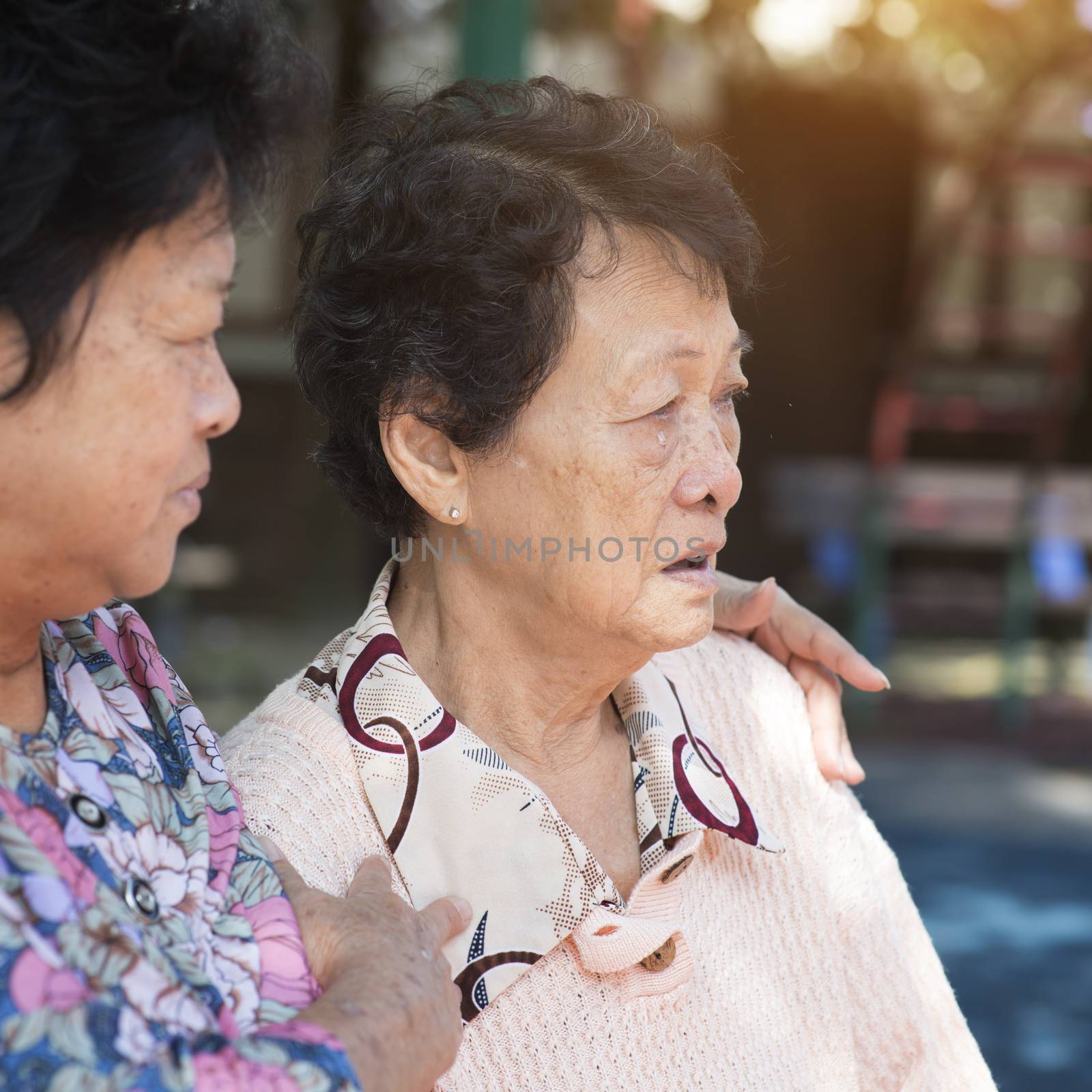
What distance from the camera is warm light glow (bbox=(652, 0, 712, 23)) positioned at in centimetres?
637

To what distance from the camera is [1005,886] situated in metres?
4.77

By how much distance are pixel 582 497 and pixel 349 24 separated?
245 inches

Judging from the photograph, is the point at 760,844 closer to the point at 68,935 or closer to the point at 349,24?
the point at 68,935

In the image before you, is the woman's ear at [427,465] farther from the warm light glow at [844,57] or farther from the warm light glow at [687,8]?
the warm light glow at [844,57]

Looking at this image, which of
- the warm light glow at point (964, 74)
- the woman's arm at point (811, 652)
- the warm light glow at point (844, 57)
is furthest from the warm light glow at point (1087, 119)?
the woman's arm at point (811, 652)

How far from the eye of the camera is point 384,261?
5.57ft

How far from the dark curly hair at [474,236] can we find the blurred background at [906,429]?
1646 millimetres

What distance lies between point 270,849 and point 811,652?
3.13 feet

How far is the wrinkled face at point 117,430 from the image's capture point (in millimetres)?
1074

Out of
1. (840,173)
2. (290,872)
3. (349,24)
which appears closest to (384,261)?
(290,872)

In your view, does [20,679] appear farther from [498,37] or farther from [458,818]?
[498,37]

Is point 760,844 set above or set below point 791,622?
below

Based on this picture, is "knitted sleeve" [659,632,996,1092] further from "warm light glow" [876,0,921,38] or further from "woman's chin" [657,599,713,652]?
"warm light glow" [876,0,921,38]

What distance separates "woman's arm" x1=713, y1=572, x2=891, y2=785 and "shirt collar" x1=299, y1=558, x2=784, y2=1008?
40 centimetres
